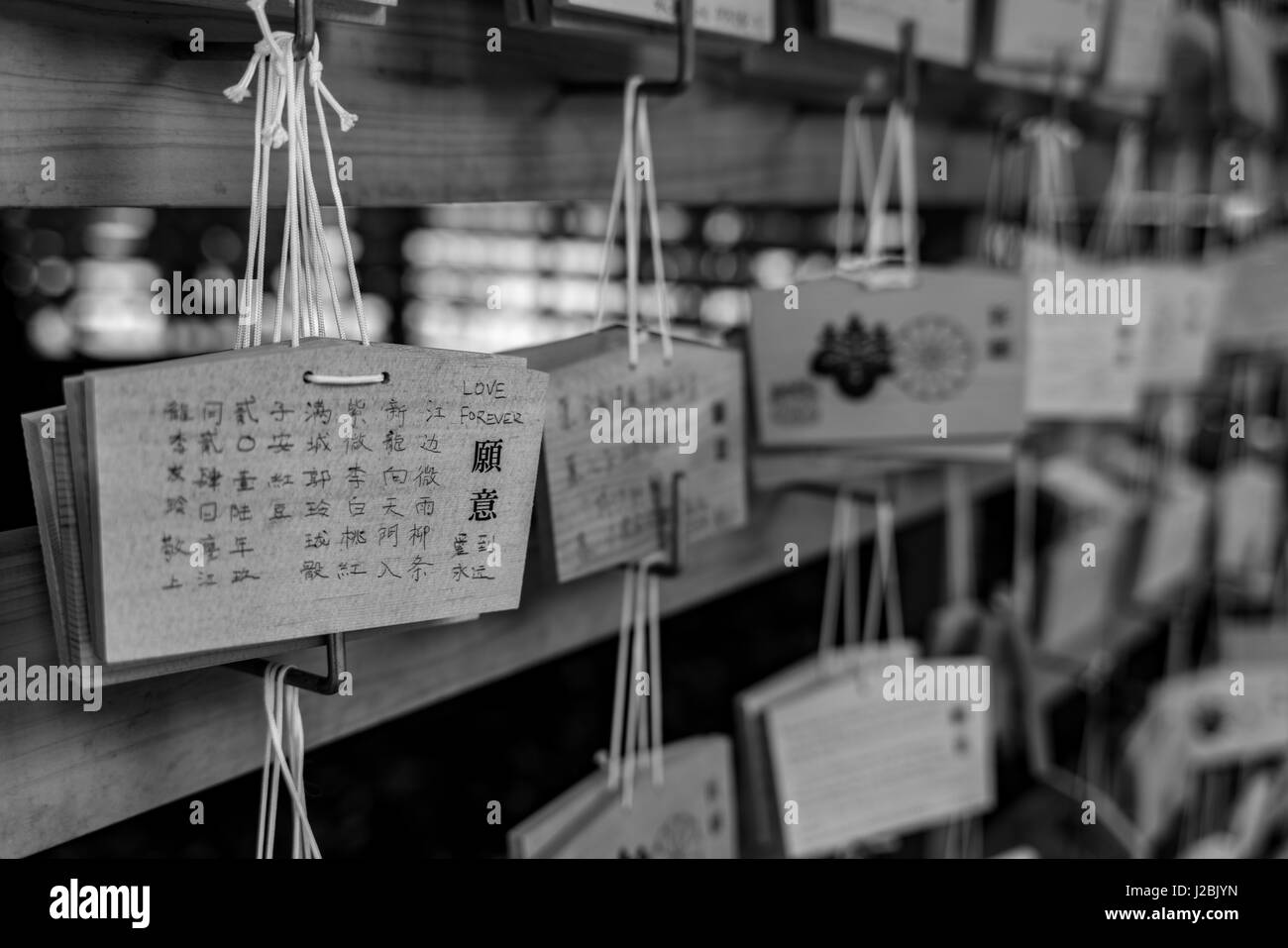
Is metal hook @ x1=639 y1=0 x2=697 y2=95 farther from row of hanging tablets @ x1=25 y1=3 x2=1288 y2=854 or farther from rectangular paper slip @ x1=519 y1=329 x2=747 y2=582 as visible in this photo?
rectangular paper slip @ x1=519 y1=329 x2=747 y2=582

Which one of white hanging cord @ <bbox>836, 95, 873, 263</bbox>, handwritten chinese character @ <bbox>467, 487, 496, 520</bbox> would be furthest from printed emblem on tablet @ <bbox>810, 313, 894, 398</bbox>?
handwritten chinese character @ <bbox>467, 487, 496, 520</bbox>

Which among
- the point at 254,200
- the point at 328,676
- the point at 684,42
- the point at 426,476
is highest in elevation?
the point at 684,42

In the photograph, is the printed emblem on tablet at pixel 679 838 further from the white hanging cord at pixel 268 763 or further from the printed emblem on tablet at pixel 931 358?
the printed emblem on tablet at pixel 931 358

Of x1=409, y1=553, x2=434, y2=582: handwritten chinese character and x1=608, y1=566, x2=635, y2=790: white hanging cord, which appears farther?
x1=608, y1=566, x2=635, y2=790: white hanging cord

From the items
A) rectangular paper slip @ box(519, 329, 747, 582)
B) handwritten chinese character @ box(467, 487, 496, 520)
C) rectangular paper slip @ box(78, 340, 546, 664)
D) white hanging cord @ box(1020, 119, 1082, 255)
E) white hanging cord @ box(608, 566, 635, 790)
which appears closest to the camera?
rectangular paper slip @ box(78, 340, 546, 664)

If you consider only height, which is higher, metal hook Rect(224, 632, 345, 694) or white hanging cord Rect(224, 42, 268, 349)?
white hanging cord Rect(224, 42, 268, 349)

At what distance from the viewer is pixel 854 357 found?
3.43ft

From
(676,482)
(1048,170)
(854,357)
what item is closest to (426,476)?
(676,482)

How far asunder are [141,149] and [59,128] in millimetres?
44

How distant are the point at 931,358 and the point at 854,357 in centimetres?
7

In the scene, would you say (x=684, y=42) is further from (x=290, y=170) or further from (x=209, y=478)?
(x=209, y=478)

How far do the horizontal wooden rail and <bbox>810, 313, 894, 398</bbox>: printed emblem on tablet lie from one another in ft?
0.80

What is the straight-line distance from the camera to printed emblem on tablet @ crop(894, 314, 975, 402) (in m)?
1.06

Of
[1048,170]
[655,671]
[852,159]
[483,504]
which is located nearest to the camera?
[483,504]
